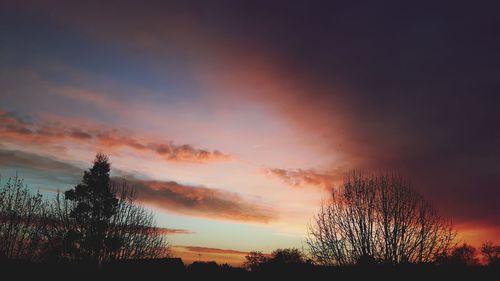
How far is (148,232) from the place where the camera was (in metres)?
35.6

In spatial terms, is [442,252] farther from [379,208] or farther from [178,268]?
[178,268]

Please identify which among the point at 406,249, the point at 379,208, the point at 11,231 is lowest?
the point at 11,231

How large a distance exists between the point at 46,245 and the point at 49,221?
224 centimetres

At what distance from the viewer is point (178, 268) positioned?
119 ft

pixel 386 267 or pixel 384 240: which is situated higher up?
pixel 384 240

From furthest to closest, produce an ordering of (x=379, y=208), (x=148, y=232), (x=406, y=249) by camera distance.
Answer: (x=148, y=232), (x=379, y=208), (x=406, y=249)

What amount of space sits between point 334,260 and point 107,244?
19.2 m

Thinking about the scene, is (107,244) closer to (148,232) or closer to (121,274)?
(148,232)

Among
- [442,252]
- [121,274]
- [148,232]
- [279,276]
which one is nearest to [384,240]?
[442,252]

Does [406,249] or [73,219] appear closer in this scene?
[406,249]

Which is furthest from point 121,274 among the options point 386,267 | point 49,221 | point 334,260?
point 386,267

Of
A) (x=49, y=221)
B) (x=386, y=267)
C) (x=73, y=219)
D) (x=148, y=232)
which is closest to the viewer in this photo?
(x=386, y=267)

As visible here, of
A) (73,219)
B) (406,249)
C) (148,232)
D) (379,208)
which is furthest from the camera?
(148,232)

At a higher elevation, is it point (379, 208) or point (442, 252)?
point (379, 208)
